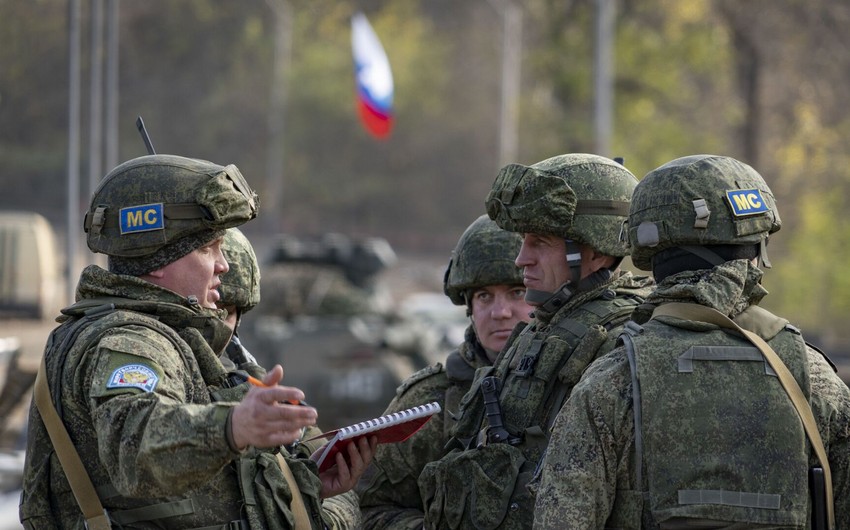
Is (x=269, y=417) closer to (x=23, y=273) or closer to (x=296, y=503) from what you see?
(x=296, y=503)

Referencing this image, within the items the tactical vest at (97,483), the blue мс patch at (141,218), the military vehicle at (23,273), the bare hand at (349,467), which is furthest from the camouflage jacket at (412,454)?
the military vehicle at (23,273)

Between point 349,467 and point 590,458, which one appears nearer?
point 590,458

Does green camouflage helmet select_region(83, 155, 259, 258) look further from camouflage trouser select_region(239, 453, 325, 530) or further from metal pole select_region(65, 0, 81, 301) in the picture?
metal pole select_region(65, 0, 81, 301)

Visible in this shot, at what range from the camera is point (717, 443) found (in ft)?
10.9

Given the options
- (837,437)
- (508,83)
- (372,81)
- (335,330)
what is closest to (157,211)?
(837,437)

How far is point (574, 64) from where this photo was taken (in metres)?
28.2

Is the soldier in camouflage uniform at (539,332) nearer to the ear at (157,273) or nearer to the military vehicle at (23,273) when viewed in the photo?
the ear at (157,273)

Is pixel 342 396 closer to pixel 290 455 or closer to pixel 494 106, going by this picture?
pixel 290 455

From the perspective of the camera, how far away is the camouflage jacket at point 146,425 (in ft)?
10.1

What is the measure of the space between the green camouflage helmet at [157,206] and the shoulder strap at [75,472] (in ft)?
1.71

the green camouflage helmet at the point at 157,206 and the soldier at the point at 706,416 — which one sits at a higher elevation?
the green camouflage helmet at the point at 157,206

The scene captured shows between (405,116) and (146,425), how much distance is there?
4999 centimetres

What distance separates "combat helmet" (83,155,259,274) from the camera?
3.66 meters

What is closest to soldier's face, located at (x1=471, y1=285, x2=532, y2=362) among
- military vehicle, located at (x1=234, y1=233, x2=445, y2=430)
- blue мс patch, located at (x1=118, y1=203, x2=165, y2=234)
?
blue мс patch, located at (x1=118, y1=203, x2=165, y2=234)
